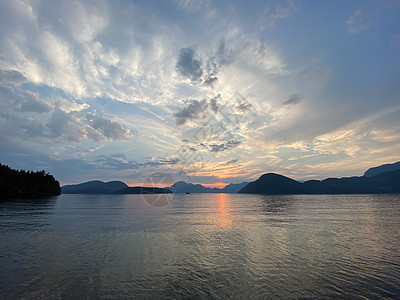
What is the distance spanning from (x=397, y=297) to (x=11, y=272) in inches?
1451

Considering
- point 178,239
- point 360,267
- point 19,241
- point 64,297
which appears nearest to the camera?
point 64,297

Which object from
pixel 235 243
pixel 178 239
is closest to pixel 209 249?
pixel 235 243

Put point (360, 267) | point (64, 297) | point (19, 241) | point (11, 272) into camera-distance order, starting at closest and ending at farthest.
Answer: point (64, 297), point (11, 272), point (360, 267), point (19, 241)

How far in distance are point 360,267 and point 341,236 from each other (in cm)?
2020

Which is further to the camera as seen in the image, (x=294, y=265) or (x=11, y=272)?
(x=294, y=265)

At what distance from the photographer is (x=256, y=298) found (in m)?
18.1

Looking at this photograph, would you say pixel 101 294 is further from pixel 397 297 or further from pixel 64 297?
pixel 397 297

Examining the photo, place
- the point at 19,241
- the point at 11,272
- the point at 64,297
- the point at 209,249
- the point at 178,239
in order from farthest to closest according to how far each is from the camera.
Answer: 1. the point at 178,239
2. the point at 19,241
3. the point at 209,249
4. the point at 11,272
5. the point at 64,297

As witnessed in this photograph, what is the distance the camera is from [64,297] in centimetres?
1780

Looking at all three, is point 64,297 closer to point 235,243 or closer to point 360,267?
point 235,243

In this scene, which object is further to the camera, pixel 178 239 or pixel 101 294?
pixel 178 239

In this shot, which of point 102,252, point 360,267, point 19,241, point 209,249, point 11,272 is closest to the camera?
point 11,272

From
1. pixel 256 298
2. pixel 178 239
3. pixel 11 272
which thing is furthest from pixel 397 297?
pixel 11 272

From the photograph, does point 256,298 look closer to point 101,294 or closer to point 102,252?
point 101,294
